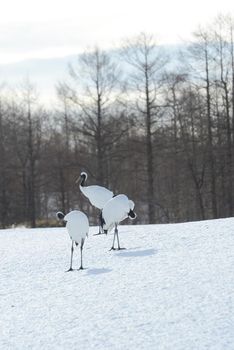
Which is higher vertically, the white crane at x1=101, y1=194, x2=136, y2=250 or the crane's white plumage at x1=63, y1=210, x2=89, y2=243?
the white crane at x1=101, y1=194, x2=136, y2=250

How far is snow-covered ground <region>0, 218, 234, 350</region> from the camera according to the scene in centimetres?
711

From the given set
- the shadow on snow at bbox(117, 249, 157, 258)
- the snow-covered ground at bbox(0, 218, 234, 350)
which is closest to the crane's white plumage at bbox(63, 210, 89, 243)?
the snow-covered ground at bbox(0, 218, 234, 350)

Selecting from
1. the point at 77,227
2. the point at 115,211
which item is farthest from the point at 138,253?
the point at 115,211

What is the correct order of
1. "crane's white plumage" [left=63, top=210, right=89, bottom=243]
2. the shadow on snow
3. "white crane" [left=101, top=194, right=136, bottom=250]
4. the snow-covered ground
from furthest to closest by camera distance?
"white crane" [left=101, top=194, right=136, bottom=250] < "crane's white plumage" [left=63, top=210, right=89, bottom=243] < the shadow on snow < the snow-covered ground

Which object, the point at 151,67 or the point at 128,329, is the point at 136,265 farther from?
the point at 151,67

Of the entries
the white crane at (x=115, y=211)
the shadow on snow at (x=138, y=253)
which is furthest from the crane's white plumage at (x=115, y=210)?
the shadow on snow at (x=138, y=253)

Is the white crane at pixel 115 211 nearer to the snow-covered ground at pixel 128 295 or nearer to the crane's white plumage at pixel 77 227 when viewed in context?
the snow-covered ground at pixel 128 295

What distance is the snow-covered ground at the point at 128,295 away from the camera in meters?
7.11

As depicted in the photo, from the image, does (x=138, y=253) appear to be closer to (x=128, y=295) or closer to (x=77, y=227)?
(x=77, y=227)

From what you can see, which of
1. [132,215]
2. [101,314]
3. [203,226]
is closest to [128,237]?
[132,215]

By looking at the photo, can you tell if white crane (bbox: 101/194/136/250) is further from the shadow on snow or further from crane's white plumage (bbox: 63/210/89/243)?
crane's white plumage (bbox: 63/210/89/243)

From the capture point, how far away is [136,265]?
10.7 meters

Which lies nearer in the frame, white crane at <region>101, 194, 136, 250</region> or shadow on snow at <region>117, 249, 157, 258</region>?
shadow on snow at <region>117, 249, 157, 258</region>

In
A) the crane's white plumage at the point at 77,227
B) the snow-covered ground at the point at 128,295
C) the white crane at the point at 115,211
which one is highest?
the white crane at the point at 115,211
